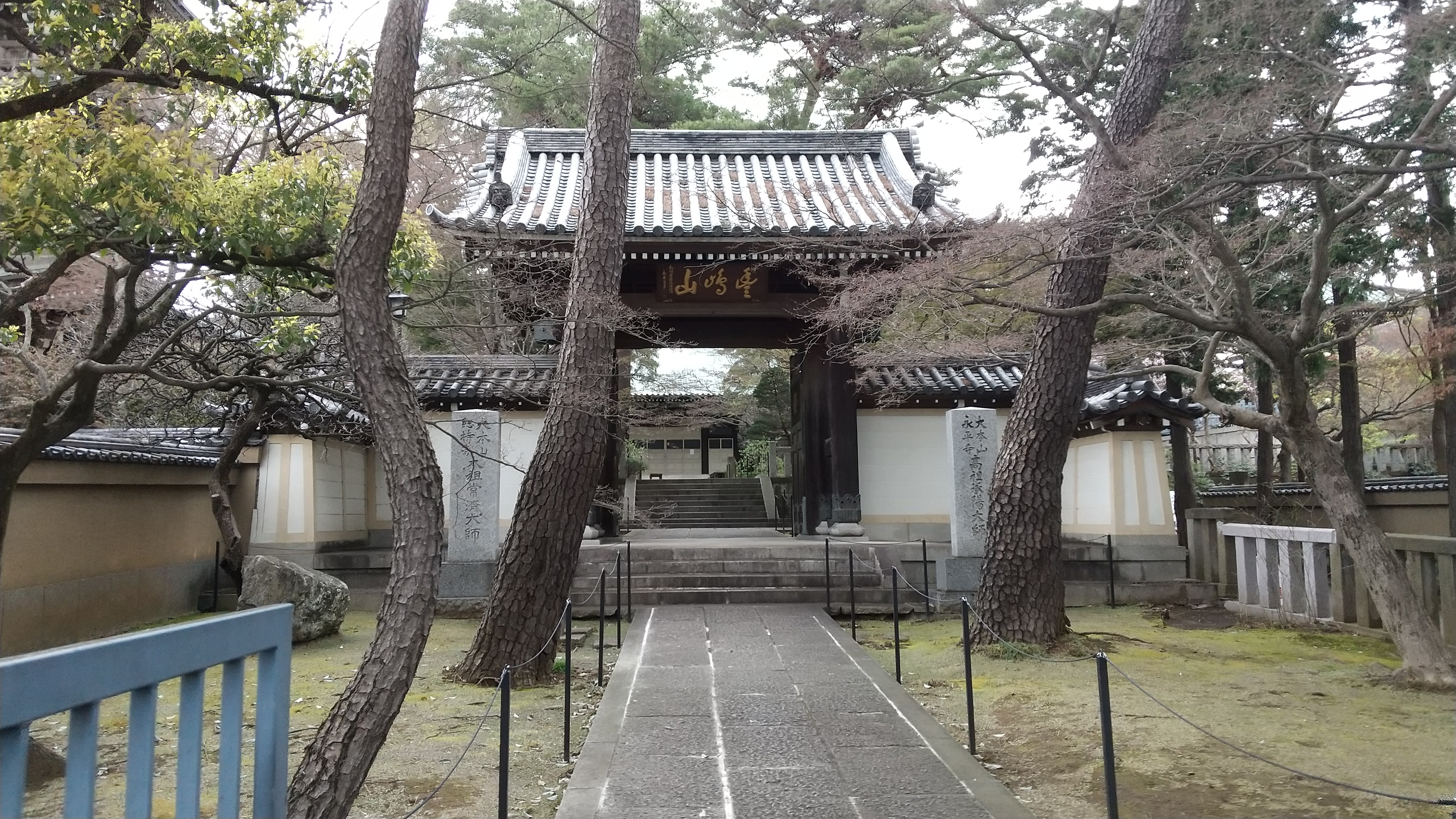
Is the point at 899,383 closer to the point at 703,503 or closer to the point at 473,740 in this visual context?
the point at 473,740

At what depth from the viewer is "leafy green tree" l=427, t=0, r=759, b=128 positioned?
17.2m

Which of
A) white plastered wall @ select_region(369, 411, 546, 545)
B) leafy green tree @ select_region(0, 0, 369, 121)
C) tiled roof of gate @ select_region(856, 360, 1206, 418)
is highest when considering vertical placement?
leafy green tree @ select_region(0, 0, 369, 121)

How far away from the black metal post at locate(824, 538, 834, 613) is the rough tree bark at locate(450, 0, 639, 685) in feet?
13.2

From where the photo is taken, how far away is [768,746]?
5094 mm

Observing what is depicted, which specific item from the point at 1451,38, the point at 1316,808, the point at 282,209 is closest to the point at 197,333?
the point at 282,209

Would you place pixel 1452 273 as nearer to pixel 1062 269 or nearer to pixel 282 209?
pixel 1062 269

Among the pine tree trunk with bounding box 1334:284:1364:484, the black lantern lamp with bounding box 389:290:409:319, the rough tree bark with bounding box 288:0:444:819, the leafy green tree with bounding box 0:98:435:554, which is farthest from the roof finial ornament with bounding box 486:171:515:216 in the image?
the pine tree trunk with bounding box 1334:284:1364:484

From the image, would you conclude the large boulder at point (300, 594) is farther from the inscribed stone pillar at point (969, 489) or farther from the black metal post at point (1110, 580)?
the black metal post at point (1110, 580)

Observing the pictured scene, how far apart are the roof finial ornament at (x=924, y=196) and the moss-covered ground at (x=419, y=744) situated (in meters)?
7.07

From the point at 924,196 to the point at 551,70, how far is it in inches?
391

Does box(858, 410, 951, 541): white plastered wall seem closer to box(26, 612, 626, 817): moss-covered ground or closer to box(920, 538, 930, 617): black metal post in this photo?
box(920, 538, 930, 617): black metal post

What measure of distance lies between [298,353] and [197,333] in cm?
162

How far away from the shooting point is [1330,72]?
18.5 feet

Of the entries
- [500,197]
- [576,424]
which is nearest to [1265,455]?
[500,197]
